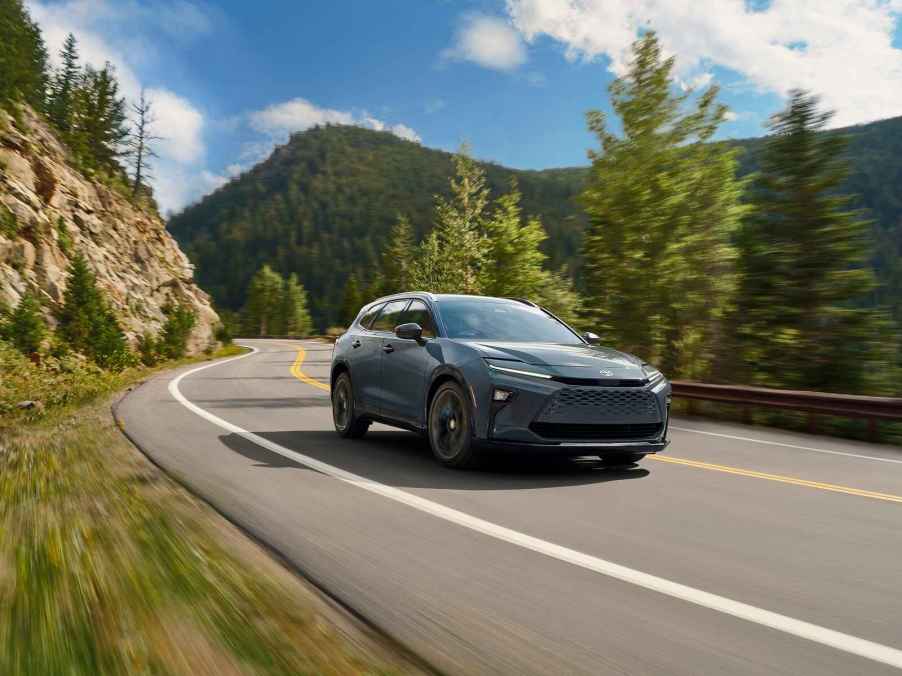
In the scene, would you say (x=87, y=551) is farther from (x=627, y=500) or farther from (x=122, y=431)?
A: (x=122, y=431)

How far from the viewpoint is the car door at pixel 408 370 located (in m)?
8.09

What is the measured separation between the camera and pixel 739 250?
62.3ft

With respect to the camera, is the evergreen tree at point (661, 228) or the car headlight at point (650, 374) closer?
the car headlight at point (650, 374)

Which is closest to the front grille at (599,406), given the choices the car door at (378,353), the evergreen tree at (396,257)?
the car door at (378,353)

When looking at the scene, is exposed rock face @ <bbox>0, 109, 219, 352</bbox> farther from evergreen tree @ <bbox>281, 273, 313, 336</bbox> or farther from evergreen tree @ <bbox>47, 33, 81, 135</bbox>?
evergreen tree @ <bbox>281, 273, 313, 336</bbox>

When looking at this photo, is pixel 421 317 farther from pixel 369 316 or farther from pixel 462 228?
pixel 462 228

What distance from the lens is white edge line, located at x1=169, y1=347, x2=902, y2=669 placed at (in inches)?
127

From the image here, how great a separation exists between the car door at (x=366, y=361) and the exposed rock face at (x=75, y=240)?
3212 centimetres

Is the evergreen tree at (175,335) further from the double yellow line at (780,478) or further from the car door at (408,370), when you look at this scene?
the double yellow line at (780,478)

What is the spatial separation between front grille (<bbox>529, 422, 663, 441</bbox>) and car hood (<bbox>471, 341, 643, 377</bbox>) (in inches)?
18.4

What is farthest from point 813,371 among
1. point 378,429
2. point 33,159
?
point 33,159

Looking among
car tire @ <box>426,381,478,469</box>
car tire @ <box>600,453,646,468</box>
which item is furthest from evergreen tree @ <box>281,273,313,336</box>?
car tire @ <box>600,453,646,468</box>

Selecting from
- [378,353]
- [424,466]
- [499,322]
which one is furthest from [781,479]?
[378,353]

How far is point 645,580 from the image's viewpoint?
4113mm
